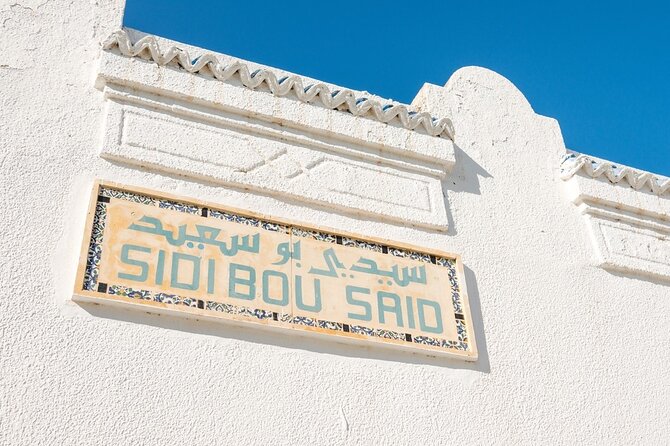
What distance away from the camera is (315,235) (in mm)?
3160

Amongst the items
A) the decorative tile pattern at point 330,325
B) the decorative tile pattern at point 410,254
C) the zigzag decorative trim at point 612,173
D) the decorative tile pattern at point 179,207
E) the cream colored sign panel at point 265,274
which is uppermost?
the zigzag decorative trim at point 612,173

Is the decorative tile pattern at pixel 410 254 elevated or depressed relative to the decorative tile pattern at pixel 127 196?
depressed

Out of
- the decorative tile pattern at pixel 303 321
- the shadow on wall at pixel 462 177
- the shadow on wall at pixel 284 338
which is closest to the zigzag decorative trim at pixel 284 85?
the shadow on wall at pixel 462 177

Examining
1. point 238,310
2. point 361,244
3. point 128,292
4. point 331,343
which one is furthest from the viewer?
point 361,244

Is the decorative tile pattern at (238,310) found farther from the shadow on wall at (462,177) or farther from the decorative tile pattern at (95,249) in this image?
the shadow on wall at (462,177)

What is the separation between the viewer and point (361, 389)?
2861 mm

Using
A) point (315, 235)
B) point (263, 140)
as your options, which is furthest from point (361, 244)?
point (263, 140)

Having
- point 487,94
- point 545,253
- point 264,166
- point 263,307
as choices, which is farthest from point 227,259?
point 487,94

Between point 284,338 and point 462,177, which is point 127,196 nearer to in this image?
point 284,338

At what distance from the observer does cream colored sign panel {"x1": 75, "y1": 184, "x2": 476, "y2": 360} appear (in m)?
2.76

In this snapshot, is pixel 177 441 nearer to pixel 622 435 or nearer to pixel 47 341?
pixel 47 341

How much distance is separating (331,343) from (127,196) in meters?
0.86

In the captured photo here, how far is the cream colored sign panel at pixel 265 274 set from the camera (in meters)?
2.76

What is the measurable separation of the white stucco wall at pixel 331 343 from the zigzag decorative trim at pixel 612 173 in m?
0.05
